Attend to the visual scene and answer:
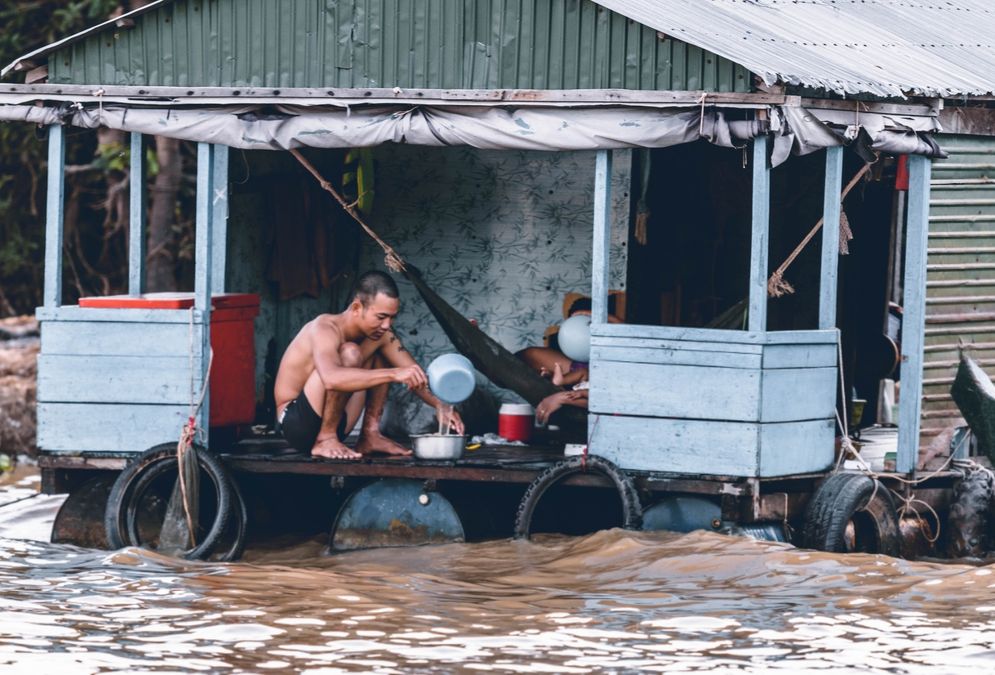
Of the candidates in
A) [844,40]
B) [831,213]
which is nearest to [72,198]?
[844,40]

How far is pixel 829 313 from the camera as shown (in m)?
11.2

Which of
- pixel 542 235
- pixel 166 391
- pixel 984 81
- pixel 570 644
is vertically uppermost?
pixel 984 81

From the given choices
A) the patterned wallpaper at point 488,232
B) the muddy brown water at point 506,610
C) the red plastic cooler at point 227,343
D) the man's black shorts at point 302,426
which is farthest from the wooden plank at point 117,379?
the patterned wallpaper at point 488,232

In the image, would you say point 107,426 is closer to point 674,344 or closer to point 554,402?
point 554,402

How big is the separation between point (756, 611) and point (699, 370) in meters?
1.73

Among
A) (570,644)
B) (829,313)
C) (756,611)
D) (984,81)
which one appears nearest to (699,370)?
(829,313)

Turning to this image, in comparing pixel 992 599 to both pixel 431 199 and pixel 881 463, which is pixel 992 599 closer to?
pixel 881 463

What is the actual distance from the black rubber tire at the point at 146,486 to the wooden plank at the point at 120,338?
25.0 inches

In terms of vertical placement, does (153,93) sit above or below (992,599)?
above

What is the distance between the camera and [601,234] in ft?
36.0

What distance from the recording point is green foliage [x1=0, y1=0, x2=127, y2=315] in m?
18.7

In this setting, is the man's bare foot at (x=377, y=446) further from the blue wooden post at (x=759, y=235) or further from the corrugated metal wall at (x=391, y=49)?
the blue wooden post at (x=759, y=235)

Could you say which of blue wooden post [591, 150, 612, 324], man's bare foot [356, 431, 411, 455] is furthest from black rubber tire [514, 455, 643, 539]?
man's bare foot [356, 431, 411, 455]

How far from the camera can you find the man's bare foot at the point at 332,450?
11.4 m
